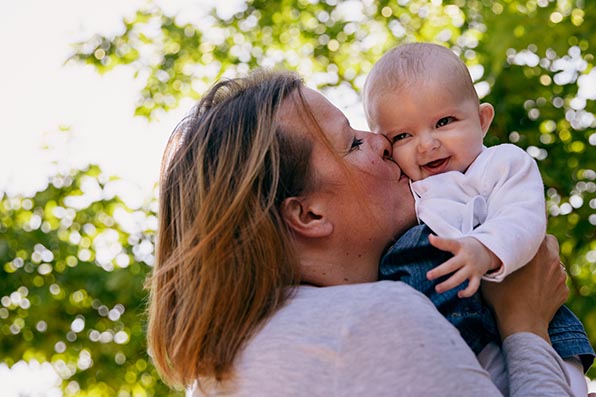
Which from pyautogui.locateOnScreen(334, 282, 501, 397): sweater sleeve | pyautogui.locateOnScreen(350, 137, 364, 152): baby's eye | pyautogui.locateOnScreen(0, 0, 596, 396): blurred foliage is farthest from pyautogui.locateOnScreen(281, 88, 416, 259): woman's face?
pyautogui.locateOnScreen(0, 0, 596, 396): blurred foliage

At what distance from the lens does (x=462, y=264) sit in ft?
7.54

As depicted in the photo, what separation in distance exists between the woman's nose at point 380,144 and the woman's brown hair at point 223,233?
204mm

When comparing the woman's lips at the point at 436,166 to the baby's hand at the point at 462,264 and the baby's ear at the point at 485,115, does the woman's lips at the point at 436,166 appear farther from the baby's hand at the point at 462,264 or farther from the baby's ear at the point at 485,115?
the baby's hand at the point at 462,264

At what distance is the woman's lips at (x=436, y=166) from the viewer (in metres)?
2.71

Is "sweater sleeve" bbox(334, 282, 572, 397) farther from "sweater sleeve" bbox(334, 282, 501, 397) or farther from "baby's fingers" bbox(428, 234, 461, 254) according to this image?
"baby's fingers" bbox(428, 234, 461, 254)

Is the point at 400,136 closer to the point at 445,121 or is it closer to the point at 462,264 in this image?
the point at 445,121

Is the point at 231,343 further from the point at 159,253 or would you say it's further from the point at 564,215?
the point at 564,215

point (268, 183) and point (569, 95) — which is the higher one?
point (268, 183)

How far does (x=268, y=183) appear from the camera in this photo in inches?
97.8

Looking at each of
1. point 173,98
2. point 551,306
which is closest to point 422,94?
point 551,306

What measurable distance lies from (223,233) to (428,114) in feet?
2.08

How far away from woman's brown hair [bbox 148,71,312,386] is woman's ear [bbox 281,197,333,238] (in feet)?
0.08

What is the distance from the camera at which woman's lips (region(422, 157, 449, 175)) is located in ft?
8.91

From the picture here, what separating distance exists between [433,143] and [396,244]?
289 mm
